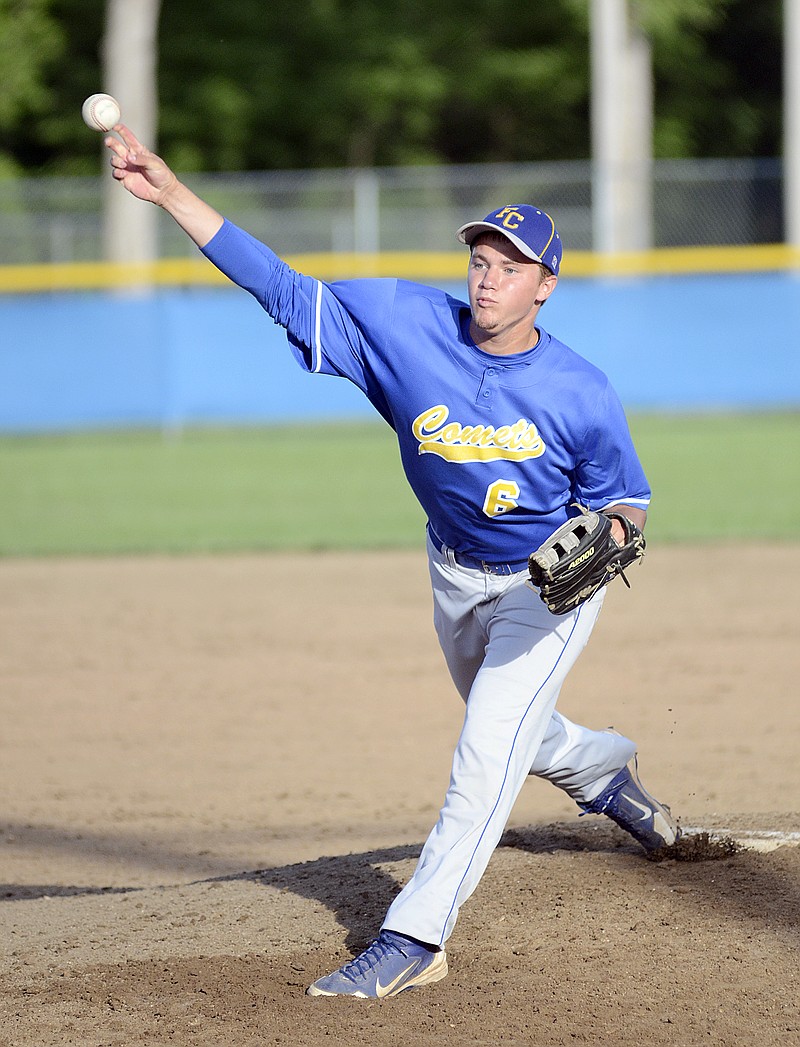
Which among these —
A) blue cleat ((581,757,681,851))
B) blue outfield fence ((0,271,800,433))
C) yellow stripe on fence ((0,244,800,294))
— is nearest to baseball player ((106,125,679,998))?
blue cleat ((581,757,681,851))

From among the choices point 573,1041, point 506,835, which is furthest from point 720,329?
point 573,1041

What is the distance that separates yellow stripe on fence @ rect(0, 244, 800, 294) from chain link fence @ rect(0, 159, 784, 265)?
221mm

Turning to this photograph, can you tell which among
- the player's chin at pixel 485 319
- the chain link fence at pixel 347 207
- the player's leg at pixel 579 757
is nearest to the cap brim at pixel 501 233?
the player's chin at pixel 485 319

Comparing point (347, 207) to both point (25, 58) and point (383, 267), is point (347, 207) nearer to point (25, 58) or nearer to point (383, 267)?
point (383, 267)

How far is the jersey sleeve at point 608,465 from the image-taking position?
11.5 ft

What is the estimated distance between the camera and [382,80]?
28.9 meters

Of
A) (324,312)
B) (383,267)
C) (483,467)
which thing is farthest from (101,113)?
(383,267)

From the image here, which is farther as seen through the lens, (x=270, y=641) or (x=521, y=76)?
(x=521, y=76)

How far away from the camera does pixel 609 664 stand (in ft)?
23.2

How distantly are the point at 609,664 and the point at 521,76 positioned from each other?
25.1 m

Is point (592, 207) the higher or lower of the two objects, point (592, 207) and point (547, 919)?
the higher

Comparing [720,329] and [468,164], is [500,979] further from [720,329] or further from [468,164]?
[468,164]

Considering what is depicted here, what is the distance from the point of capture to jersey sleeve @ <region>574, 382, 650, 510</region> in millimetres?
3492

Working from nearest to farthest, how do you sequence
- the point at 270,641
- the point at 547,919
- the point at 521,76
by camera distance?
the point at 547,919 → the point at 270,641 → the point at 521,76
